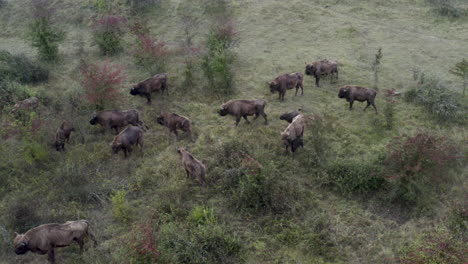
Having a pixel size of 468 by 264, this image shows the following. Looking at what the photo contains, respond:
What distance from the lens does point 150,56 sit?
1992cm

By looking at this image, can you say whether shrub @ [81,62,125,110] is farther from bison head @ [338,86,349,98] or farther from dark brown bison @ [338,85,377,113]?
dark brown bison @ [338,85,377,113]

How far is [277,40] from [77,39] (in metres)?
13.8

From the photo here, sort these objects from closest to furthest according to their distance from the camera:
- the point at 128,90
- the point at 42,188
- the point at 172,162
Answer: the point at 42,188 < the point at 172,162 < the point at 128,90

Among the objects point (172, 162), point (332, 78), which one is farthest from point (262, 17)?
point (172, 162)

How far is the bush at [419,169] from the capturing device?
11547mm

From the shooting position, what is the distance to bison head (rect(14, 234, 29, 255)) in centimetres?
1010

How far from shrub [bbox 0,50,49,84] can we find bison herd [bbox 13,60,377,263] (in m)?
3.82

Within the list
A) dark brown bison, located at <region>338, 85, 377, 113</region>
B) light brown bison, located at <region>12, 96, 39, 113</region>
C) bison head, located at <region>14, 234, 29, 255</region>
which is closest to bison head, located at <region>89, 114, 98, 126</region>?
light brown bison, located at <region>12, 96, 39, 113</region>

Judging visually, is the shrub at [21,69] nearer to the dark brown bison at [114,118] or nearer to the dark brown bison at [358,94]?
the dark brown bison at [114,118]

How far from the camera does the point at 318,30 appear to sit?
25094mm

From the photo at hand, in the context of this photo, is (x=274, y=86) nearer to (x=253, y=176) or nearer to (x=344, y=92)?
(x=344, y=92)

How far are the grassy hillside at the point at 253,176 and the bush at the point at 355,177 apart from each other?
43 millimetres

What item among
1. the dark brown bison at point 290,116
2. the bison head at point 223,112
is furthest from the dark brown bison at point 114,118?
the dark brown bison at point 290,116

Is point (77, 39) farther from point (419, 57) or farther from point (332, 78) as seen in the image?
point (419, 57)
